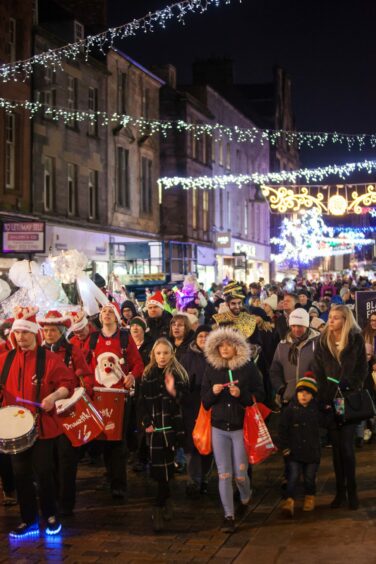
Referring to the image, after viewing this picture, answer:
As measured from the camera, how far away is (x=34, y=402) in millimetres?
6746

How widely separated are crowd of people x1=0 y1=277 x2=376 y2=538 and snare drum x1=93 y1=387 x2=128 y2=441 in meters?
0.01

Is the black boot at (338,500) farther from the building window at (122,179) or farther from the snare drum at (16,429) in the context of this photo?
the building window at (122,179)

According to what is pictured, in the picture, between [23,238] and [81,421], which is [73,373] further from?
[23,238]

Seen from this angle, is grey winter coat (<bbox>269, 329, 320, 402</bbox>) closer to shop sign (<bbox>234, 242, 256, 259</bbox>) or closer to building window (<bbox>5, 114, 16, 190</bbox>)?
building window (<bbox>5, 114, 16, 190</bbox>)

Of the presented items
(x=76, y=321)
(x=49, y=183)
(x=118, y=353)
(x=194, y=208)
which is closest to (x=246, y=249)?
(x=194, y=208)

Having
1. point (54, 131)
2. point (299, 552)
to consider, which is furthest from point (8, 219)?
point (299, 552)

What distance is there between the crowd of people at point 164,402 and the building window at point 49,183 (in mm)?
17935

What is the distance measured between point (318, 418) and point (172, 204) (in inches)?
Result: 1261

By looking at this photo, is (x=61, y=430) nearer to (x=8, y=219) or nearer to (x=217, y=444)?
(x=217, y=444)

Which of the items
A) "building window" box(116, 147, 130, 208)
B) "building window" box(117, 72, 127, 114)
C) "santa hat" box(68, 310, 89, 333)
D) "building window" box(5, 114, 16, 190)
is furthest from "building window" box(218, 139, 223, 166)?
"santa hat" box(68, 310, 89, 333)

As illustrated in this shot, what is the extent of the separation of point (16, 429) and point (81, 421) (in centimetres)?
98

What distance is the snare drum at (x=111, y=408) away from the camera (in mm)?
8000

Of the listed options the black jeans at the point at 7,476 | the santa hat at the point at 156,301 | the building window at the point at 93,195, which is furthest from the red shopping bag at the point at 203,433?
the building window at the point at 93,195

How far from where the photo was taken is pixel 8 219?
23609 millimetres
